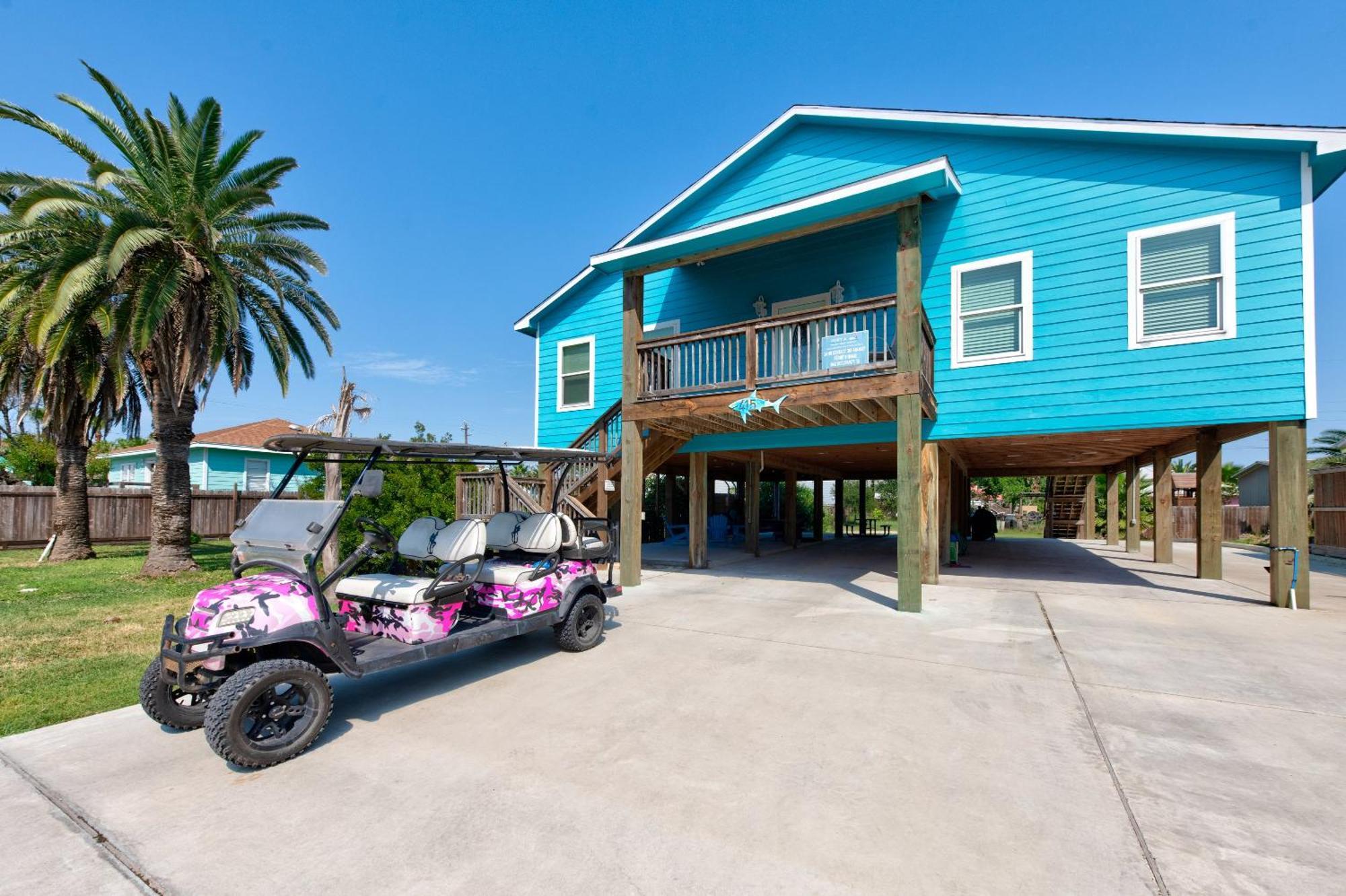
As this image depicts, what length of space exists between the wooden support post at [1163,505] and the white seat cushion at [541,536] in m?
12.9

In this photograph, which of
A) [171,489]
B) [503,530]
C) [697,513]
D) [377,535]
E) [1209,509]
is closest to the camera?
[377,535]

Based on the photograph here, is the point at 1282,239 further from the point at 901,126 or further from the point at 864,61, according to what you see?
the point at 864,61

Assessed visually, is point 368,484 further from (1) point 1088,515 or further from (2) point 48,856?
(1) point 1088,515

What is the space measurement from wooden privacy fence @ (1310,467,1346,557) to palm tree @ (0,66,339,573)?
84.3ft

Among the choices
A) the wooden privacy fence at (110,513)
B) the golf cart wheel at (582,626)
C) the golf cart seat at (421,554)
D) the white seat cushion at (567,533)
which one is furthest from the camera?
the wooden privacy fence at (110,513)

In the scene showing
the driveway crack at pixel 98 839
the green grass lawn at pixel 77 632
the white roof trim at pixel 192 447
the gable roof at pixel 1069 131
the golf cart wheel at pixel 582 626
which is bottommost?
the green grass lawn at pixel 77 632

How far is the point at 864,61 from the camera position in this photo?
10.1m

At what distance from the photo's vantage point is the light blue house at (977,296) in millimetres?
7457

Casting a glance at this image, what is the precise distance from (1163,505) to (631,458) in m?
11.9

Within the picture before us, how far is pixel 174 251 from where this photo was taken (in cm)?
1031

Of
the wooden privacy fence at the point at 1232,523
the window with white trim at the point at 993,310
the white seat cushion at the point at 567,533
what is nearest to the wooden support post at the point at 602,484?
the white seat cushion at the point at 567,533

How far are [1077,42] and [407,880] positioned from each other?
10796 mm

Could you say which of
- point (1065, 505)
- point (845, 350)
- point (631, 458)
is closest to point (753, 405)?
point (845, 350)

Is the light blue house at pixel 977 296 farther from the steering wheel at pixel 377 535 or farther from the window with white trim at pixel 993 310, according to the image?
the steering wheel at pixel 377 535
